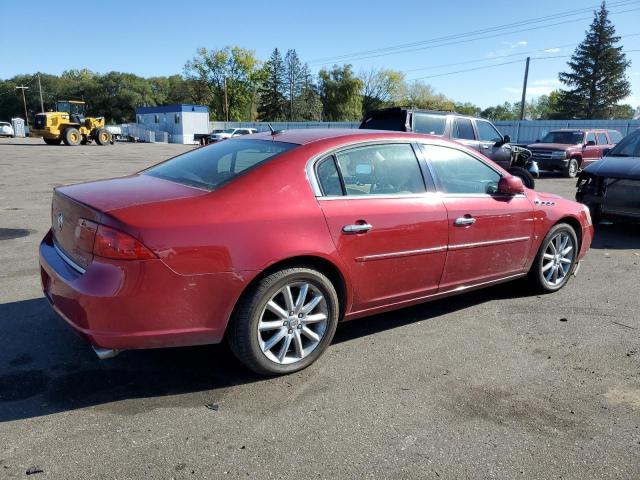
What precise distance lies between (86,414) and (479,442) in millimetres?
2146

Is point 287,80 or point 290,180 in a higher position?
point 287,80

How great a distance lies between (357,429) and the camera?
278cm

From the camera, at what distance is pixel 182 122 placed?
5912 centimetres

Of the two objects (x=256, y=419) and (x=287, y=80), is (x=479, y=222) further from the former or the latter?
(x=287, y=80)

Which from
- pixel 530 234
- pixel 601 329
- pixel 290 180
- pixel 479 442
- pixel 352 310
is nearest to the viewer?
pixel 479 442

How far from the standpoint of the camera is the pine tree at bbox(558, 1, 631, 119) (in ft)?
187

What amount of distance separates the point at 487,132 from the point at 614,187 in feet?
15.3

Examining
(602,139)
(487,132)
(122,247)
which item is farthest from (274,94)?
(122,247)

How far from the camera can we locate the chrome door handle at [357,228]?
11.2 feet

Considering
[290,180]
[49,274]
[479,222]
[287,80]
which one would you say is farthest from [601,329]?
[287,80]

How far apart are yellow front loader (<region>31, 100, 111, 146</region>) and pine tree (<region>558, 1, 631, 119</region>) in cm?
5045

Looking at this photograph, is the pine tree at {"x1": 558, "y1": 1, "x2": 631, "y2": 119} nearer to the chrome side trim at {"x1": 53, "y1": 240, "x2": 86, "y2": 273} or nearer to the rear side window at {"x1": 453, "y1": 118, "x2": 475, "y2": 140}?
the rear side window at {"x1": 453, "y1": 118, "x2": 475, "y2": 140}

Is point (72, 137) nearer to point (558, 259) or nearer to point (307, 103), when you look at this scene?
point (558, 259)

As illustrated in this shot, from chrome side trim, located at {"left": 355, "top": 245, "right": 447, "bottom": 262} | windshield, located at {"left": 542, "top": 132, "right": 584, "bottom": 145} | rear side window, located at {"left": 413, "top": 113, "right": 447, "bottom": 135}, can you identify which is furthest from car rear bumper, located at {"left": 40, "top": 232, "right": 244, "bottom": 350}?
windshield, located at {"left": 542, "top": 132, "right": 584, "bottom": 145}
